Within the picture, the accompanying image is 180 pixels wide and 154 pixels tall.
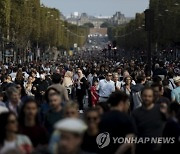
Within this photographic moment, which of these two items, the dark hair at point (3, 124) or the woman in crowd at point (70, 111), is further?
the woman in crowd at point (70, 111)

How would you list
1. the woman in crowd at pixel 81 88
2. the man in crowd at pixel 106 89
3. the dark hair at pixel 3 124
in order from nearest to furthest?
1. the dark hair at pixel 3 124
2. the man in crowd at pixel 106 89
3. the woman in crowd at pixel 81 88

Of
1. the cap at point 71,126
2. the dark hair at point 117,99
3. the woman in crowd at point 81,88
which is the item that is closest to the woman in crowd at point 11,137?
the cap at point 71,126

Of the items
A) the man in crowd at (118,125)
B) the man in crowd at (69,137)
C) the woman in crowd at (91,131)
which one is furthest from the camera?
the man in crowd at (118,125)

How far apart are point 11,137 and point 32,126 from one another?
1260 millimetres

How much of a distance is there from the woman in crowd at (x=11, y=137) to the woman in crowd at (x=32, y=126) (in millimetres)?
757

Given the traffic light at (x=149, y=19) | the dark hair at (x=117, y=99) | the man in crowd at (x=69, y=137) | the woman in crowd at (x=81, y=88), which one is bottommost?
the woman in crowd at (x=81, y=88)

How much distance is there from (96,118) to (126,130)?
0.54 metres

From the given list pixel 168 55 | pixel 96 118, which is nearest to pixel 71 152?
pixel 96 118

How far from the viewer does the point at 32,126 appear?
431 inches

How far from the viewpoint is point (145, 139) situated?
1202cm

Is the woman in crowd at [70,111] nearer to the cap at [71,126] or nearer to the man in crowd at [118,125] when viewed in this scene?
the man in crowd at [118,125]

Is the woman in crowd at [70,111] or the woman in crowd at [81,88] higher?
the woman in crowd at [70,111]

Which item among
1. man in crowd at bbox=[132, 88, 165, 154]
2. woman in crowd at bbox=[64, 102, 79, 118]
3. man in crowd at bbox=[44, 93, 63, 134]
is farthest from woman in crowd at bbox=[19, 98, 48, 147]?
man in crowd at bbox=[132, 88, 165, 154]

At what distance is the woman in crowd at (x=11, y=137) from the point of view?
9.52 meters
